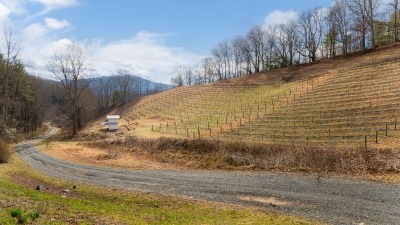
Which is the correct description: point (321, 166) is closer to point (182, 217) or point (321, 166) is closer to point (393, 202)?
point (393, 202)

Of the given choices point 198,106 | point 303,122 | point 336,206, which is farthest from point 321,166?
point 198,106

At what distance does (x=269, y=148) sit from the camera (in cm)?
2408

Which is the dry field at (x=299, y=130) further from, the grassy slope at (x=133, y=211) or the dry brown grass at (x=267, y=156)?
the grassy slope at (x=133, y=211)

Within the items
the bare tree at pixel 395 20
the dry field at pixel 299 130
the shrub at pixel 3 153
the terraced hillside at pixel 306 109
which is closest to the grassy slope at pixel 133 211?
the dry field at pixel 299 130

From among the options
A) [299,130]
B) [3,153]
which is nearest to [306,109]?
[299,130]

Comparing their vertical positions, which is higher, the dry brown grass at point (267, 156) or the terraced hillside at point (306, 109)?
the terraced hillside at point (306, 109)

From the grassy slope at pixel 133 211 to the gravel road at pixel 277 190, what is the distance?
1270 mm

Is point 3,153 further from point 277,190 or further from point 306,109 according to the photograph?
point 306,109

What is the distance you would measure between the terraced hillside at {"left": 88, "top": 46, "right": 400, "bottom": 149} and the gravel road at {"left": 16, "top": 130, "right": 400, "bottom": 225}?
6994mm

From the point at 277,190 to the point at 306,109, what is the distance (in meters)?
21.6

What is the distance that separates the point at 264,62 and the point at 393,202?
283 feet

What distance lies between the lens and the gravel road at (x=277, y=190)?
12.1 m

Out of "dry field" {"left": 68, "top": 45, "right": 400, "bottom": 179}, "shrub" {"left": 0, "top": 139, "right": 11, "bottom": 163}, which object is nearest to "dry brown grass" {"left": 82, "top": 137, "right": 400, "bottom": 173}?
"dry field" {"left": 68, "top": 45, "right": 400, "bottom": 179}

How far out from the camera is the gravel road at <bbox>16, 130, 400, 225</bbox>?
12070mm
